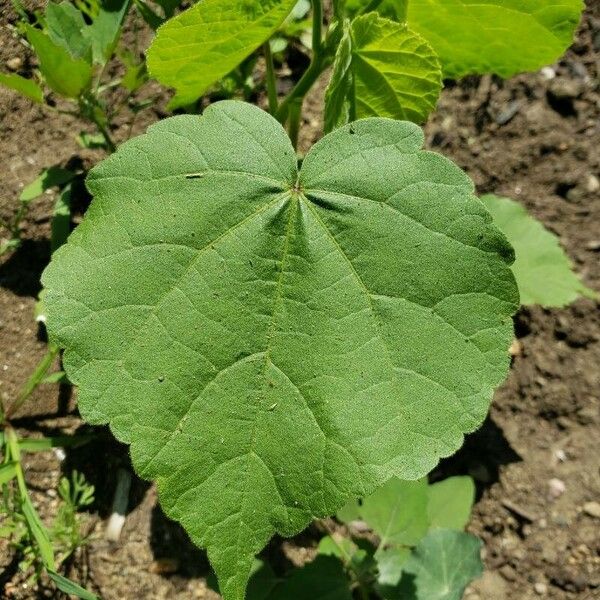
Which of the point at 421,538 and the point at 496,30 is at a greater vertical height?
the point at 496,30

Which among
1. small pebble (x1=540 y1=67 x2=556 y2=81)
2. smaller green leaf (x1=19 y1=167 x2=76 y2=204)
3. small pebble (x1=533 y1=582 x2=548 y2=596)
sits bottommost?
small pebble (x1=533 y1=582 x2=548 y2=596)

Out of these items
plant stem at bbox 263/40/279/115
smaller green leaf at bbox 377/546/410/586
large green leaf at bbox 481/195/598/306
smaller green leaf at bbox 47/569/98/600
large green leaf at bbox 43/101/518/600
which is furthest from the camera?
large green leaf at bbox 481/195/598/306

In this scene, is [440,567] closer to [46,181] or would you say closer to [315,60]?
[315,60]

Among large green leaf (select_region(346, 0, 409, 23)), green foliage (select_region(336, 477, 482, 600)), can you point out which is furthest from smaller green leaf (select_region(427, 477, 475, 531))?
large green leaf (select_region(346, 0, 409, 23))

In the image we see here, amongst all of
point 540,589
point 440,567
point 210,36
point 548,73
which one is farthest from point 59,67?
point 540,589

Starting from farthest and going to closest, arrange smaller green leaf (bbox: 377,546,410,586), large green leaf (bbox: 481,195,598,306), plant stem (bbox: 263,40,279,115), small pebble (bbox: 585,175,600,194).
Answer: small pebble (bbox: 585,175,600,194)
large green leaf (bbox: 481,195,598,306)
smaller green leaf (bbox: 377,546,410,586)
plant stem (bbox: 263,40,279,115)

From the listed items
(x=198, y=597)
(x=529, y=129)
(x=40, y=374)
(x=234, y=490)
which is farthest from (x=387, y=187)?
(x=529, y=129)

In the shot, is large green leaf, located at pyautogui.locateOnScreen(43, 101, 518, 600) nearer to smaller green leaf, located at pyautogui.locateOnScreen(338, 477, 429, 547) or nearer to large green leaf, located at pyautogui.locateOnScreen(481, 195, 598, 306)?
smaller green leaf, located at pyautogui.locateOnScreen(338, 477, 429, 547)
